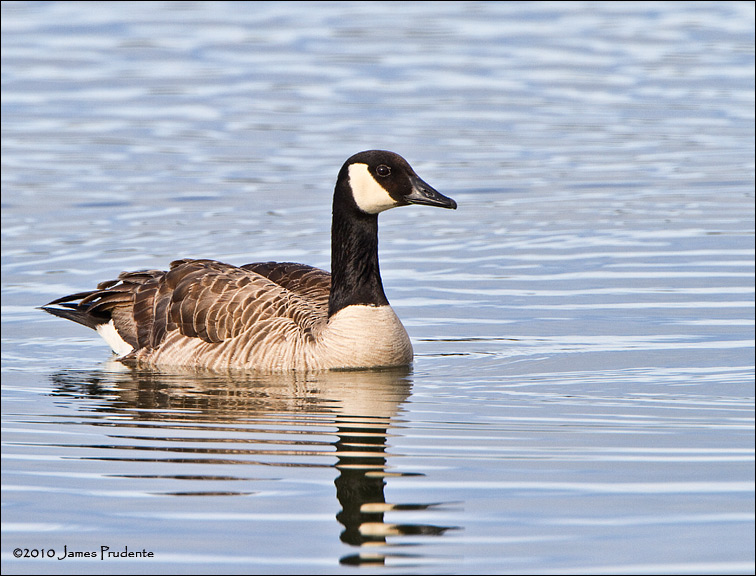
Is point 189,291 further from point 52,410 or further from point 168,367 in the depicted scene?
point 52,410

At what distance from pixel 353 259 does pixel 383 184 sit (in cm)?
80

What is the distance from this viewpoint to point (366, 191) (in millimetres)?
13664

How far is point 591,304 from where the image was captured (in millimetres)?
16047

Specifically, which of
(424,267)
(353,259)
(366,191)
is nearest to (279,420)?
(353,259)

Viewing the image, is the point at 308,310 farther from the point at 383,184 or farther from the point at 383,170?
the point at 383,170

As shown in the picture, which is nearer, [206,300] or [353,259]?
[353,259]

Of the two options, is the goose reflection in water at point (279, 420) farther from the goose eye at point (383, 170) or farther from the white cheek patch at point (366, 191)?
the goose eye at point (383, 170)

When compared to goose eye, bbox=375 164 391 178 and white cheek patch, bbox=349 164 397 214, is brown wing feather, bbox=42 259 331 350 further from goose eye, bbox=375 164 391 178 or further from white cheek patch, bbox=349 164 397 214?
goose eye, bbox=375 164 391 178

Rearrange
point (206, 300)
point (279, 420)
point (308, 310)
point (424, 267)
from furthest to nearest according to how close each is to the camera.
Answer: point (424, 267)
point (308, 310)
point (206, 300)
point (279, 420)

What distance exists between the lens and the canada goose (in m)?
13.6

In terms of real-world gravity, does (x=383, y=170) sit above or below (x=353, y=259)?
above

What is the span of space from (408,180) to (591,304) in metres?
3.55

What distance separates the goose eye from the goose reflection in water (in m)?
1.91

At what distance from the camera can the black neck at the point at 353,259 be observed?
13742 mm
